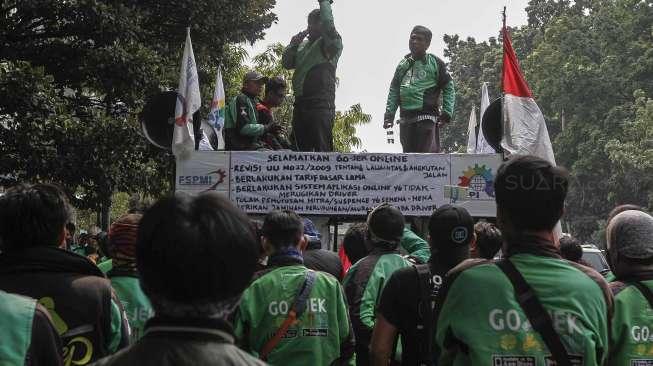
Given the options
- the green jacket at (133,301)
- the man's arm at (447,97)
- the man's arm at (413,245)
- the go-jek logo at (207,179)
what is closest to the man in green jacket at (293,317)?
the green jacket at (133,301)

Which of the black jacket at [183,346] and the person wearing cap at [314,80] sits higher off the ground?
the person wearing cap at [314,80]

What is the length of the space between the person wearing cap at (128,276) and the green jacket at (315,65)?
16.8ft

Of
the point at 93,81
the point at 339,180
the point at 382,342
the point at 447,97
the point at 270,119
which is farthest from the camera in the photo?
the point at 93,81

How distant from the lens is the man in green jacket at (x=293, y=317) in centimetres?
427

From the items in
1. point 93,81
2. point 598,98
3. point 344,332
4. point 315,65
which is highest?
point 598,98

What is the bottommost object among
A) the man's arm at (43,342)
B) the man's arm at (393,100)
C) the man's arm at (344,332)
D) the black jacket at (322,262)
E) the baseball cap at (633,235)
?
the man's arm at (344,332)

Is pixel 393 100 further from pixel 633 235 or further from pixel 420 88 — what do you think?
pixel 633 235

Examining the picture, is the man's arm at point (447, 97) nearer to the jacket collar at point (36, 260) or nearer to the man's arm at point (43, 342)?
the jacket collar at point (36, 260)

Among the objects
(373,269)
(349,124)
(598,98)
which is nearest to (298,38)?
(373,269)

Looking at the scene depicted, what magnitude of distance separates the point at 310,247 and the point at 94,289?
288 cm

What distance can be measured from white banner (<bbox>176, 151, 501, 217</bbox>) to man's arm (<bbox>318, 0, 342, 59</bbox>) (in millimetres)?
1160

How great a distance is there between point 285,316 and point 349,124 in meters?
25.7

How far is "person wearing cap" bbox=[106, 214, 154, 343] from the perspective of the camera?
4.39 meters

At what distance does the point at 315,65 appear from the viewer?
9.43 meters
